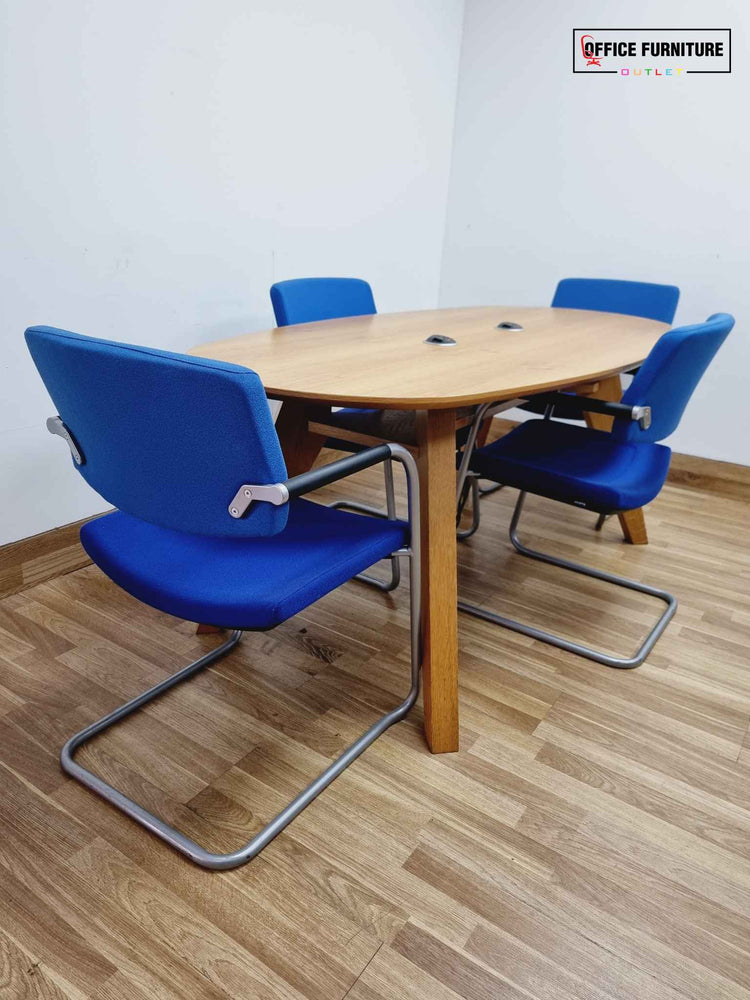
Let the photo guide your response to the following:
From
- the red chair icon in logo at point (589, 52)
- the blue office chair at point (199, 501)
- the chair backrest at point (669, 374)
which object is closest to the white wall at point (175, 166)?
the red chair icon in logo at point (589, 52)

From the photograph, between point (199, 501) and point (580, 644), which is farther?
point (580, 644)

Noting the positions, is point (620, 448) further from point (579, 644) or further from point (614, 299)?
point (614, 299)

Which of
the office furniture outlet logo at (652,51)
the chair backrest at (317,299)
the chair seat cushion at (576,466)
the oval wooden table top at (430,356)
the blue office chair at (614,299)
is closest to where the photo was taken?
the oval wooden table top at (430,356)

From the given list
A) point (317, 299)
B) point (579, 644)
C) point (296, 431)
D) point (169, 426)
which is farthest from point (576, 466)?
point (169, 426)

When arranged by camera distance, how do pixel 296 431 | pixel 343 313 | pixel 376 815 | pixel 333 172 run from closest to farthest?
pixel 376 815
pixel 296 431
pixel 343 313
pixel 333 172

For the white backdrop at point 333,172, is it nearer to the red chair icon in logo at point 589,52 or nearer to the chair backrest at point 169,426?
the red chair icon in logo at point 589,52

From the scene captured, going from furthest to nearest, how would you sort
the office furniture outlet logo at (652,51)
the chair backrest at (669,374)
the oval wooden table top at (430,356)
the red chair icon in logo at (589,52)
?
the red chair icon in logo at (589,52)
the office furniture outlet logo at (652,51)
the chair backrest at (669,374)
the oval wooden table top at (430,356)

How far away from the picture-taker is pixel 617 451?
6.31 feet

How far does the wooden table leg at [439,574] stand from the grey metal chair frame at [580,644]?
17.7 inches

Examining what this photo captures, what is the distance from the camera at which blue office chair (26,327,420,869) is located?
2.89ft

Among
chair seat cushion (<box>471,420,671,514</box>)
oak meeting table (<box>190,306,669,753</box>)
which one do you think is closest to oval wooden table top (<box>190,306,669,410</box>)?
oak meeting table (<box>190,306,669,753</box>)

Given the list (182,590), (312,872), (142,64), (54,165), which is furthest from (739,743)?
(142,64)

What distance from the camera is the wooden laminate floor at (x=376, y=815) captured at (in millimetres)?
1040

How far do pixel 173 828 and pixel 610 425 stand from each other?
179cm
